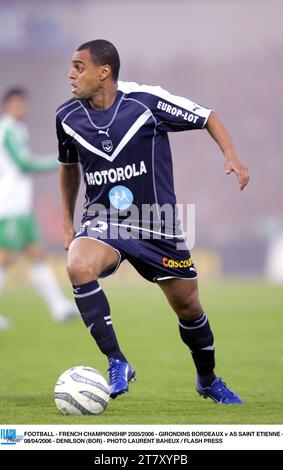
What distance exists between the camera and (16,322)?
1350 cm

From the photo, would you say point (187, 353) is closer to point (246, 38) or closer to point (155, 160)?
point (155, 160)

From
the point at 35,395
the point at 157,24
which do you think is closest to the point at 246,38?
the point at 157,24

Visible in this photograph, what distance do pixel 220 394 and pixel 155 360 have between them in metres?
2.77

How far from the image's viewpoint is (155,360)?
30.7 feet

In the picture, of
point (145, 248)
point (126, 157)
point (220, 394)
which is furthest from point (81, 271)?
point (220, 394)

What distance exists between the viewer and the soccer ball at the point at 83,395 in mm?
5879

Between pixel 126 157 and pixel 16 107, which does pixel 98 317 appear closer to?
pixel 126 157

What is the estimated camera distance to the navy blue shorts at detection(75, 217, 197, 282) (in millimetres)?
6234

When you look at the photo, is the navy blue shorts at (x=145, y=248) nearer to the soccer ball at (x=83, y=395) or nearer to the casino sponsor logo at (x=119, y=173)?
the casino sponsor logo at (x=119, y=173)

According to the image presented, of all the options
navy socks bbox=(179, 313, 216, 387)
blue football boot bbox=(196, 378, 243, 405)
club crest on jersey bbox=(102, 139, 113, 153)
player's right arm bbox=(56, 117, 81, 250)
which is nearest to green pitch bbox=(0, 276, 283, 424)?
blue football boot bbox=(196, 378, 243, 405)

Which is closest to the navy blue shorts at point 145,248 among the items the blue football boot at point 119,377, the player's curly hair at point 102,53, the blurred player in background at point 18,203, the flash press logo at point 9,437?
the blue football boot at point 119,377

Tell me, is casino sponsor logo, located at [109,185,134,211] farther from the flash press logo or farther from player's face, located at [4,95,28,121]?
player's face, located at [4,95,28,121]

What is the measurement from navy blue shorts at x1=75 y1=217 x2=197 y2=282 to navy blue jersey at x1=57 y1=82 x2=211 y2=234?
11cm

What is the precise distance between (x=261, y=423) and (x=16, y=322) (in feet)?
26.9
